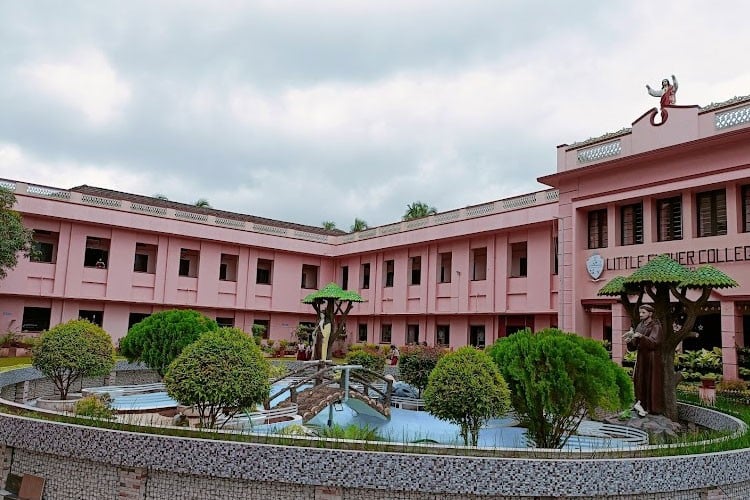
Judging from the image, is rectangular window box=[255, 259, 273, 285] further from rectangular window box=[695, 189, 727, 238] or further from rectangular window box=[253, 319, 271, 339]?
rectangular window box=[695, 189, 727, 238]

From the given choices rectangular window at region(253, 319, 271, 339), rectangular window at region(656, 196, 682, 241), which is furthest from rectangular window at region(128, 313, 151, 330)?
rectangular window at region(656, 196, 682, 241)

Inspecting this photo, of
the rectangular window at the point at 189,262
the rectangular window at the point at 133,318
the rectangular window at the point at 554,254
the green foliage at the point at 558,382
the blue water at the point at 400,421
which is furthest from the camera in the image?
the rectangular window at the point at 189,262

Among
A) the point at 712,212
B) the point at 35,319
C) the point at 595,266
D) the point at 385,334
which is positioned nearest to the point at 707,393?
the point at 712,212

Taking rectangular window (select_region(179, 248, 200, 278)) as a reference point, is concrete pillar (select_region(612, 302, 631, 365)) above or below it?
below

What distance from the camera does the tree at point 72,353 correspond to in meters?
11.9

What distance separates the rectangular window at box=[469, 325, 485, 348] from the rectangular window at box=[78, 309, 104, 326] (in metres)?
15.6

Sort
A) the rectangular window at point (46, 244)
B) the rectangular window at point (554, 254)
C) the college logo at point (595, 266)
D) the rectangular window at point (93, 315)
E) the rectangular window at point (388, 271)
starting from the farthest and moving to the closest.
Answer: the rectangular window at point (388, 271) < the rectangular window at point (93, 315) < the rectangular window at point (46, 244) < the rectangular window at point (554, 254) < the college logo at point (595, 266)

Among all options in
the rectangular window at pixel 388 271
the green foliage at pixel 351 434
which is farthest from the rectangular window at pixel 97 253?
the green foliage at pixel 351 434

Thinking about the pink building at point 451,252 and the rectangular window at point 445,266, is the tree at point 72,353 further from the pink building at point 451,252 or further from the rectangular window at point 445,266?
the rectangular window at point 445,266

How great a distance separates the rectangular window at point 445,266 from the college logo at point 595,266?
368 inches

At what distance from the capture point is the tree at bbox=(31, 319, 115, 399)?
11891 millimetres

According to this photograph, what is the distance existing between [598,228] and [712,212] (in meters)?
3.36

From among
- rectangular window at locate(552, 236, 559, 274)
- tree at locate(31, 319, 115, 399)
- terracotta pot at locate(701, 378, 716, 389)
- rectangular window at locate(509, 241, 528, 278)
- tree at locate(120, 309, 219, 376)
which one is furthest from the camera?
rectangular window at locate(509, 241, 528, 278)

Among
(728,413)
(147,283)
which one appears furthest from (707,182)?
(147,283)
